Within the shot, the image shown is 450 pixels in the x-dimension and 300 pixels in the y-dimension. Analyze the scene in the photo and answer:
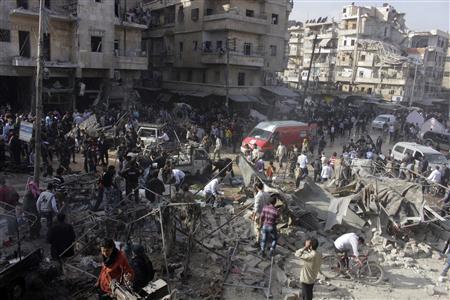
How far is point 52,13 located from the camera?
25.9 m

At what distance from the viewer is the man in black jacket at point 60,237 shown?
8.44 meters

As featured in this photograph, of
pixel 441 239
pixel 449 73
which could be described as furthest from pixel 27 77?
pixel 449 73

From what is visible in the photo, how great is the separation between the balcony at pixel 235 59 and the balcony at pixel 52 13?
11933 millimetres

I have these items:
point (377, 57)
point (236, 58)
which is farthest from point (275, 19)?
point (377, 57)

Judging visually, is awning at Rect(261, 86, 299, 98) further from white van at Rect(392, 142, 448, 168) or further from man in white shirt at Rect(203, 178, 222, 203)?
man in white shirt at Rect(203, 178, 222, 203)

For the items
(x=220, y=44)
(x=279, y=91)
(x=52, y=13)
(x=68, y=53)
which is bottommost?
(x=279, y=91)

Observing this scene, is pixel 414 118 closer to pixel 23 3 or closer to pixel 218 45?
pixel 218 45

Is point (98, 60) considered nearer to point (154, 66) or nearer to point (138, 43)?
point (138, 43)

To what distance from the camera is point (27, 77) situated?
2653 cm

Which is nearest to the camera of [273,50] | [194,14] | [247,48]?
[247,48]

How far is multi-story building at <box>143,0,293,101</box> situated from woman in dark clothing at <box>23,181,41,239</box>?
75.7 ft

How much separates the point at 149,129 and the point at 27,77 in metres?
12.7

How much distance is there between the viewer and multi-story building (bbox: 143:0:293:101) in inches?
1331

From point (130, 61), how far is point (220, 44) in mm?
8523
